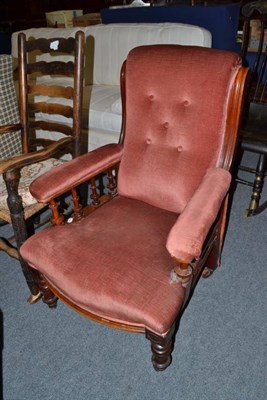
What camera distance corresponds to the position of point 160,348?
1154mm

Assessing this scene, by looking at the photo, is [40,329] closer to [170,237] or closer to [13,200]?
[13,200]

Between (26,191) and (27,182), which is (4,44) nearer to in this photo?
(27,182)

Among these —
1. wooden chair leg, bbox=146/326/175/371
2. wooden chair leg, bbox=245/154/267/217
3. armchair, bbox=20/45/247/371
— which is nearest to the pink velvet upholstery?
armchair, bbox=20/45/247/371

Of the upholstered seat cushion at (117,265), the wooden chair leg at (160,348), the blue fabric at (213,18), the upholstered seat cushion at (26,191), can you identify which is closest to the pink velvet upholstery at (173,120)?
the upholstered seat cushion at (117,265)

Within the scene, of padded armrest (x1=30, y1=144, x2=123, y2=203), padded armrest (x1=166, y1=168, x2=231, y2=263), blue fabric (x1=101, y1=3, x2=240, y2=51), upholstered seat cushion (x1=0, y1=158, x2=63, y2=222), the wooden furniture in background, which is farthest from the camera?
blue fabric (x1=101, y1=3, x2=240, y2=51)

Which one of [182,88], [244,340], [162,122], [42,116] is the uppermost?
[182,88]

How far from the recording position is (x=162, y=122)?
1.42m

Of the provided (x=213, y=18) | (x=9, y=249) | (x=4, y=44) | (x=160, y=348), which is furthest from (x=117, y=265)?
(x=4, y=44)

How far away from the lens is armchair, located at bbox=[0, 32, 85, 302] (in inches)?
54.9

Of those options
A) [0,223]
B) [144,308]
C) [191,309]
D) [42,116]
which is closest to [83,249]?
[144,308]

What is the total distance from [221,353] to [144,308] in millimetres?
589

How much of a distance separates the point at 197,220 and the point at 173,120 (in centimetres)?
56

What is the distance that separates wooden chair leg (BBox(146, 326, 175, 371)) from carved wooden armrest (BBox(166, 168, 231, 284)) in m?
0.22

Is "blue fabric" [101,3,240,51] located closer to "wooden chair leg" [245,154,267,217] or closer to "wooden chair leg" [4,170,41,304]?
"wooden chair leg" [245,154,267,217]
